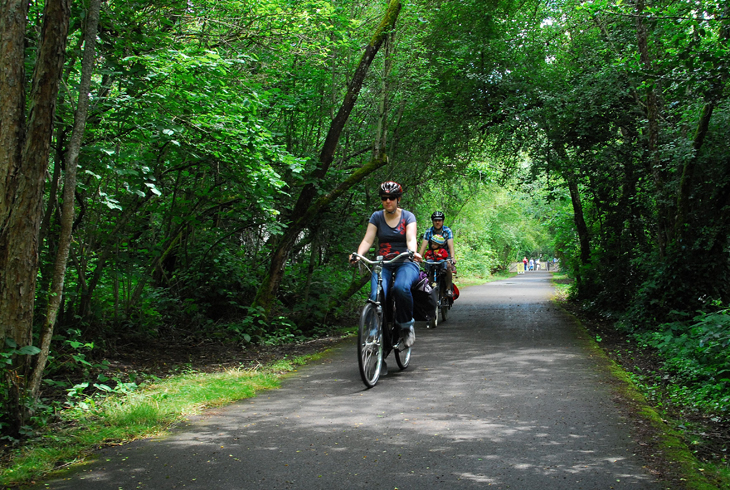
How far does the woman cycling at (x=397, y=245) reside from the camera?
7145 millimetres

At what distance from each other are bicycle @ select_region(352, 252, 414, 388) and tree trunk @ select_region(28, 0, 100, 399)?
2.86m

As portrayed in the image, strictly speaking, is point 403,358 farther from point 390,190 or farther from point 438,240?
point 438,240

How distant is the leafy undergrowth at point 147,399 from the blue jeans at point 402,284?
1.71 metres

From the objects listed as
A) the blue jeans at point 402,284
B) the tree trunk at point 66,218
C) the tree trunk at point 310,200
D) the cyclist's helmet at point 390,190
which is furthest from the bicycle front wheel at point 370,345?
the tree trunk at point 310,200

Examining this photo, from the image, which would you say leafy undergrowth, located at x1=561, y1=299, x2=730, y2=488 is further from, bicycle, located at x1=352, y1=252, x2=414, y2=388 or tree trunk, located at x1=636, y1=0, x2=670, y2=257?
bicycle, located at x1=352, y1=252, x2=414, y2=388

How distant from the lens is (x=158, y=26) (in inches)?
300

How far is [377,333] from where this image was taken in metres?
6.88

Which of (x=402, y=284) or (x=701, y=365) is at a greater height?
(x=402, y=284)

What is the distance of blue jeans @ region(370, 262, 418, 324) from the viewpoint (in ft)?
23.4

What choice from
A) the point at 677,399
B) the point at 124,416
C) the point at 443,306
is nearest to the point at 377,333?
the point at 124,416

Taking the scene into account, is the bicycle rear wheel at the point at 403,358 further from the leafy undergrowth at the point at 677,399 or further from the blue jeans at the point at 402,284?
the leafy undergrowth at the point at 677,399

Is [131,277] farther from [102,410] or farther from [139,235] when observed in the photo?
[102,410]

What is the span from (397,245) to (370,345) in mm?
1326

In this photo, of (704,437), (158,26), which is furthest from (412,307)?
(158,26)
